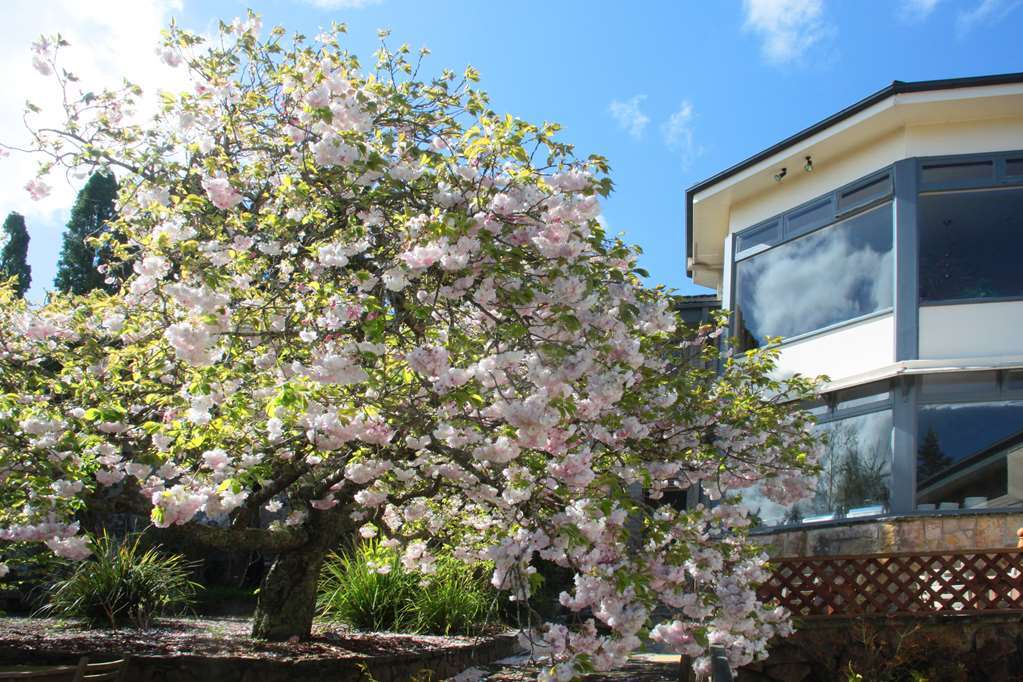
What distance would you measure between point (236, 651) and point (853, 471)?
24.1 feet

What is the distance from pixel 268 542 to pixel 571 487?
333 cm

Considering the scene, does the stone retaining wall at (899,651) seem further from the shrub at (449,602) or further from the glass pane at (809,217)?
the glass pane at (809,217)

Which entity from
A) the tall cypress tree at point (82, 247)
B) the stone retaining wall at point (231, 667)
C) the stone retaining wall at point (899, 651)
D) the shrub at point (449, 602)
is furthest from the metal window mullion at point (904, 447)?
A: the tall cypress tree at point (82, 247)

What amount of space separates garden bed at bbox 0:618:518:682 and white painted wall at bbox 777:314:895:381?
5591 mm

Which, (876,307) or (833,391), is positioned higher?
(876,307)

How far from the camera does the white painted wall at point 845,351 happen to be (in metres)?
10.8

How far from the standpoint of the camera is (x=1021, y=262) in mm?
10367

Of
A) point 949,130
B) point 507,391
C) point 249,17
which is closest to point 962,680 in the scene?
point 507,391

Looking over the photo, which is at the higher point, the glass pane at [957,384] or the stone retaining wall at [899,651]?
the glass pane at [957,384]

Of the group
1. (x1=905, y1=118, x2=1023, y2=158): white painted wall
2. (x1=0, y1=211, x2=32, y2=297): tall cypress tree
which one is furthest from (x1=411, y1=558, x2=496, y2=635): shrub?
(x1=0, y1=211, x2=32, y2=297): tall cypress tree

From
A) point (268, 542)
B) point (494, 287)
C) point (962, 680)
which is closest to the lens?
point (494, 287)

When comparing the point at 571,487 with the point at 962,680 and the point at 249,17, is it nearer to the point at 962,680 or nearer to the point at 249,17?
the point at 249,17

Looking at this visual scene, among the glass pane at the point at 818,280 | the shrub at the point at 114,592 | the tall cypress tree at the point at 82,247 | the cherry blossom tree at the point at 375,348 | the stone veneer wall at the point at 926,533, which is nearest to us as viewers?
the cherry blossom tree at the point at 375,348

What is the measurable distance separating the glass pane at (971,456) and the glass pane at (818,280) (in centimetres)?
161
